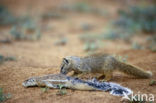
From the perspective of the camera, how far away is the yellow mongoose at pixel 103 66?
5.50 metres

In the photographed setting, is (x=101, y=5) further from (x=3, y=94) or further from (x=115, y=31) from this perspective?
(x=3, y=94)

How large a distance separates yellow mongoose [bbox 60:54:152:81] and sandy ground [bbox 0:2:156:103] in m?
0.17

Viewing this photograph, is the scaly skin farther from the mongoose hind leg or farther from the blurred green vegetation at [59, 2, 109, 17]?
the blurred green vegetation at [59, 2, 109, 17]

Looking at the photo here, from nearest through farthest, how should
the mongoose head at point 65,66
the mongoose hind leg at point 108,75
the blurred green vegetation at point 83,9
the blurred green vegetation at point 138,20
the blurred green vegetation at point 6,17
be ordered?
the mongoose head at point 65,66
the mongoose hind leg at point 108,75
the blurred green vegetation at point 138,20
the blurred green vegetation at point 6,17
the blurred green vegetation at point 83,9

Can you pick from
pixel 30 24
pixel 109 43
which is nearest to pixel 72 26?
pixel 30 24

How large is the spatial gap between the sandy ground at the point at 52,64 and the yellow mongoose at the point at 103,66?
0.57 feet

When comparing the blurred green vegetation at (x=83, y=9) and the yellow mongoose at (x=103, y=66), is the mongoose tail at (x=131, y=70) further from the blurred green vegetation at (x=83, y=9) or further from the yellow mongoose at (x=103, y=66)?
the blurred green vegetation at (x=83, y=9)

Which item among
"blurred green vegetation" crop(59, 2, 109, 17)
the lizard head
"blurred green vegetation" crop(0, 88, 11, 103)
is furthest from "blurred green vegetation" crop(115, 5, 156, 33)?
"blurred green vegetation" crop(0, 88, 11, 103)

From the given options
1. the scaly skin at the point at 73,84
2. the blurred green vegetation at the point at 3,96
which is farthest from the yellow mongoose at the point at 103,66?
the blurred green vegetation at the point at 3,96

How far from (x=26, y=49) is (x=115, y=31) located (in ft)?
13.2

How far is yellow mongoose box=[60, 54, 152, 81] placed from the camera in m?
5.50

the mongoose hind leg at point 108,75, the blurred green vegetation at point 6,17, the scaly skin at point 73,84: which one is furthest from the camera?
the blurred green vegetation at point 6,17

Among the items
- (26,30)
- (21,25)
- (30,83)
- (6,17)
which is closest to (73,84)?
(30,83)

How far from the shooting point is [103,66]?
5523mm
